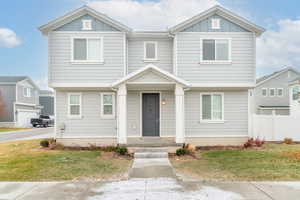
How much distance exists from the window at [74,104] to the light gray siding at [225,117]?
19.5ft

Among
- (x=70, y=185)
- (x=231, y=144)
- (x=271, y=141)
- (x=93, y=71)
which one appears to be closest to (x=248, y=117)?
(x=231, y=144)

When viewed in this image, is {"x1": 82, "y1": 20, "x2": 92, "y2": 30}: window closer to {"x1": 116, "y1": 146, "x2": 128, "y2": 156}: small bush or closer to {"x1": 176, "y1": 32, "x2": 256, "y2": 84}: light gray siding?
{"x1": 176, "y1": 32, "x2": 256, "y2": 84}: light gray siding

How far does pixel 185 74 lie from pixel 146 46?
2794mm

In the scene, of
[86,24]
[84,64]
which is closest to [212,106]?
[84,64]

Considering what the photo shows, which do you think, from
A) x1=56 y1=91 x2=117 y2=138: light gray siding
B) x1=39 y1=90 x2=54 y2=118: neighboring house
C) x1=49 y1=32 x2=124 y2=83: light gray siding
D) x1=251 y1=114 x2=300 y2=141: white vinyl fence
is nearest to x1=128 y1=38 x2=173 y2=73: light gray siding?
x1=49 y1=32 x2=124 y2=83: light gray siding

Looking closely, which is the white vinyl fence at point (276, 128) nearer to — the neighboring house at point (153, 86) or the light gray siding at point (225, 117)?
the light gray siding at point (225, 117)

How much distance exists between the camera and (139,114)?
12.4 m

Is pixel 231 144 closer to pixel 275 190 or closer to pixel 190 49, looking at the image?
pixel 190 49

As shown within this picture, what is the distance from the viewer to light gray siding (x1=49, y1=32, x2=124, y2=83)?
11.8m

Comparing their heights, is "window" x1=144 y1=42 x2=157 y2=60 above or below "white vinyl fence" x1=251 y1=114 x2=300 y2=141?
above

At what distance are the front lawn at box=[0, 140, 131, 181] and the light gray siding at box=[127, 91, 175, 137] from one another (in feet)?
9.09

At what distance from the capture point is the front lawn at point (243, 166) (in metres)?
6.82

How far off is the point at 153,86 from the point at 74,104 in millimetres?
4508

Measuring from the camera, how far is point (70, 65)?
11875 millimetres
